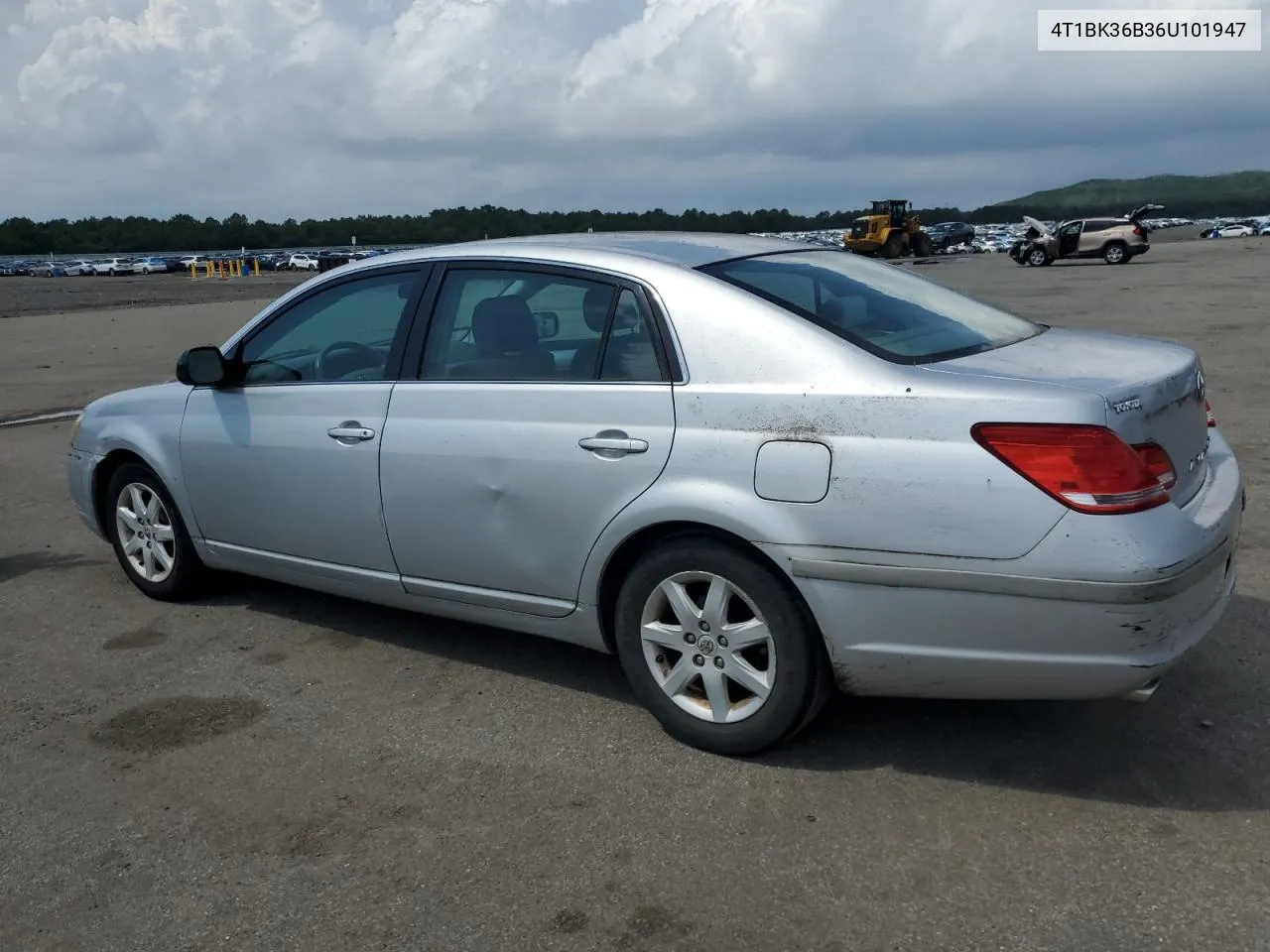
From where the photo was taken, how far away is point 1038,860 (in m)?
3.06

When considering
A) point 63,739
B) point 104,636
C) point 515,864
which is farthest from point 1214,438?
point 104,636

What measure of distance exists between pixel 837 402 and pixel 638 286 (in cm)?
88

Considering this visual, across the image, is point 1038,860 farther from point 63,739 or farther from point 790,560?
point 63,739

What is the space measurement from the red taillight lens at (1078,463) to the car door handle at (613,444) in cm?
107

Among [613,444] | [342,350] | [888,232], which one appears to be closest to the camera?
[613,444]

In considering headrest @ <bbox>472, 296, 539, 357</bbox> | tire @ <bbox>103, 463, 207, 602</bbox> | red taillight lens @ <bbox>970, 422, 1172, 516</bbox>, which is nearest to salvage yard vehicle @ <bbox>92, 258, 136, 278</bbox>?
tire @ <bbox>103, 463, 207, 602</bbox>

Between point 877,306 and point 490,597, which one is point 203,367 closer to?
point 490,597

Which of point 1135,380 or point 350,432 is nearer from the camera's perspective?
point 1135,380

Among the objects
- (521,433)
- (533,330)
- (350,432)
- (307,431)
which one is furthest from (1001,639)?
(307,431)

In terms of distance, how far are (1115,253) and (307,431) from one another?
39.0 meters

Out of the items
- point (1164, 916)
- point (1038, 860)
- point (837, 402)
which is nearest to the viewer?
point (1164, 916)

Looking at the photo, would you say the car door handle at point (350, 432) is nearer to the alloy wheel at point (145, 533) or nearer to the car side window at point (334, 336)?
the car side window at point (334, 336)

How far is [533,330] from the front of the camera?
165 inches

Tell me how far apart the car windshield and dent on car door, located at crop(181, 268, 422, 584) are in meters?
1.43
